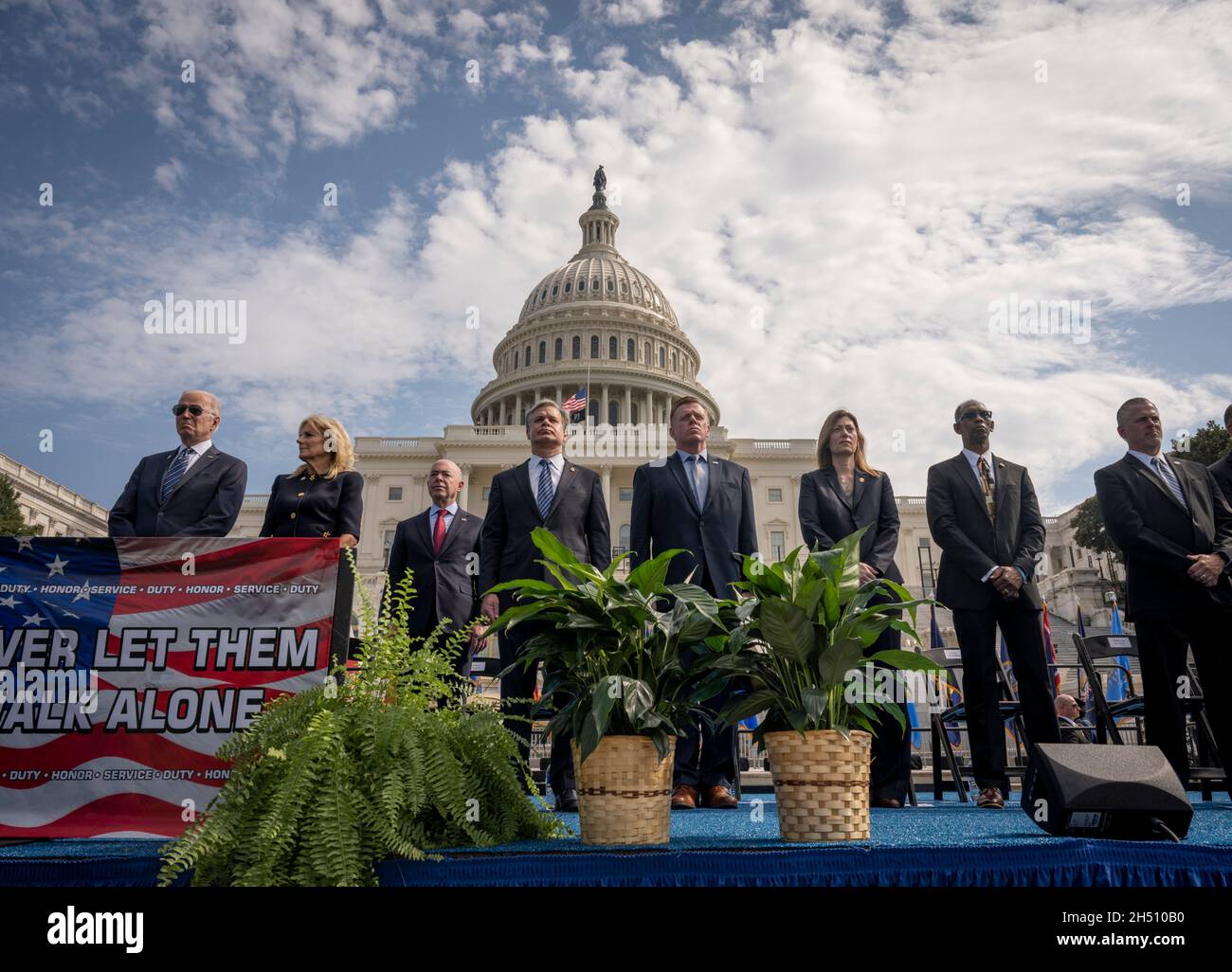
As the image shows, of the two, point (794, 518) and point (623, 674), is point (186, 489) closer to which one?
point (623, 674)

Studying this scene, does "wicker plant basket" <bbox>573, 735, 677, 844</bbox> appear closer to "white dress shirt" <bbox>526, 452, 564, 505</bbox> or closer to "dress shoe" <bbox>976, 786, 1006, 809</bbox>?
"dress shoe" <bbox>976, 786, 1006, 809</bbox>

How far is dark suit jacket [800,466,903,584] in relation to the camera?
18.8 ft

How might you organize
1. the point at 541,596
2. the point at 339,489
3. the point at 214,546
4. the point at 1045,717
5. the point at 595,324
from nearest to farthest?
the point at 541,596 → the point at 214,546 → the point at 1045,717 → the point at 339,489 → the point at 595,324

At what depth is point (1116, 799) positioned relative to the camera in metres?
2.85

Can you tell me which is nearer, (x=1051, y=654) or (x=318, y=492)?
(x=318, y=492)

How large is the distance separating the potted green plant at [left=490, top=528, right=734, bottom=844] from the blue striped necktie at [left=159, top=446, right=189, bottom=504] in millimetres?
3582

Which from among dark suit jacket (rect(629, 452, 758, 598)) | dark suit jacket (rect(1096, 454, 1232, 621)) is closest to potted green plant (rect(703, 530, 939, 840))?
dark suit jacket (rect(629, 452, 758, 598))

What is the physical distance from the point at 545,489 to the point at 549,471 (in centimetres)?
13

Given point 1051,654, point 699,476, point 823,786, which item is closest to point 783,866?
point 823,786

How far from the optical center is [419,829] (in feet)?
8.71

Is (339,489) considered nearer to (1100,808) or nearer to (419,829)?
(419,829)

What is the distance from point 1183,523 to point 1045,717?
62.2 inches

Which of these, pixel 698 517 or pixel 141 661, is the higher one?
pixel 698 517
